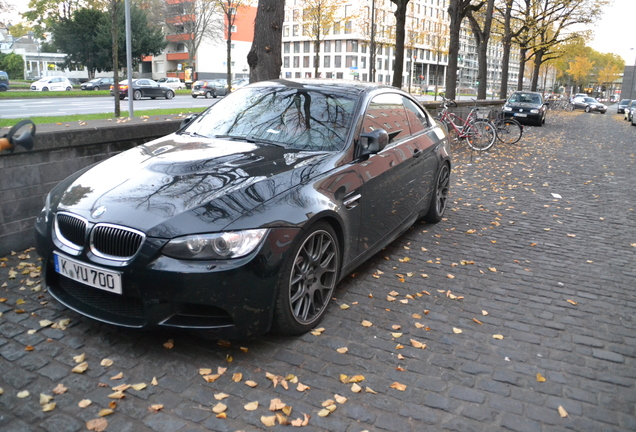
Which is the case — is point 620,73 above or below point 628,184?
above

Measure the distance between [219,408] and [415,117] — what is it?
4.22m

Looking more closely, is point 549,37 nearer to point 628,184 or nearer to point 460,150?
point 460,150

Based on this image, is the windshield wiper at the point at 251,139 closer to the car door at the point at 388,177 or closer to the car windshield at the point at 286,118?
the car windshield at the point at 286,118

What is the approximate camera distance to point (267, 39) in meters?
9.88

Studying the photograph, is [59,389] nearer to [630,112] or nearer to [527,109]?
[527,109]

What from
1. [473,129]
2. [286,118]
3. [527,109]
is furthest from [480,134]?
[527,109]

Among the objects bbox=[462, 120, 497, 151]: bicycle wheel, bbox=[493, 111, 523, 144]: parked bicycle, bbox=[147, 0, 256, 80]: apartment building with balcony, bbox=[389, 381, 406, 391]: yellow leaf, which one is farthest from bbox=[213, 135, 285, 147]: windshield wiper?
bbox=[147, 0, 256, 80]: apartment building with balcony

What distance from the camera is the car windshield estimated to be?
443cm

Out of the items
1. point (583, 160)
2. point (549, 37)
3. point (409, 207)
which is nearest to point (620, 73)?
point (549, 37)

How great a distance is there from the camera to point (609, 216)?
307 inches

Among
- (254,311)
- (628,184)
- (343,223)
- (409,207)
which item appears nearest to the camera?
(254,311)

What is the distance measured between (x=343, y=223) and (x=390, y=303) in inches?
33.3

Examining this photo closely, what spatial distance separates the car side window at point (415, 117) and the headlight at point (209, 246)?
3.20 m

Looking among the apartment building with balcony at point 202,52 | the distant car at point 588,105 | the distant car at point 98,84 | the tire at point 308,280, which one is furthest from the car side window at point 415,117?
the apartment building with balcony at point 202,52
